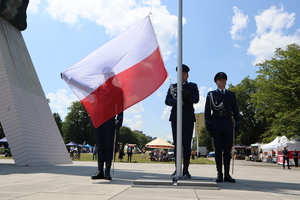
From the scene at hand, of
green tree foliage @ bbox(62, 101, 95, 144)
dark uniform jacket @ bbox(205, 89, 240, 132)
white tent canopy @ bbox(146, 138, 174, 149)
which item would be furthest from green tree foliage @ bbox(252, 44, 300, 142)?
green tree foliage @ bbox(62, 101, 95, 144)

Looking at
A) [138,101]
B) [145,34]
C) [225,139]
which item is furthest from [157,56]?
[225,139]

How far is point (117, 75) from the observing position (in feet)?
20.9

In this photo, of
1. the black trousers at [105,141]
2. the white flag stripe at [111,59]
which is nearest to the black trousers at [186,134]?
the black trousers at [105,141]

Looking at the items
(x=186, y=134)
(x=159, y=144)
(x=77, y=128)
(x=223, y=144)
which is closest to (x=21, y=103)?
(x=186, y=134)

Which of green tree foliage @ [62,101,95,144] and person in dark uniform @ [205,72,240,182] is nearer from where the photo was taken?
person in dark uniform @ [205,72,240,182]

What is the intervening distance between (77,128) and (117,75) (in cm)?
9059

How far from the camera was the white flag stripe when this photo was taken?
6.36m

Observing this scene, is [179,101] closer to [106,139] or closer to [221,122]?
[221,122]

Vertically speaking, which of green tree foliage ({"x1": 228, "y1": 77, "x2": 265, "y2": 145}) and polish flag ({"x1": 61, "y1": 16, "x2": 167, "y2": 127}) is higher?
green tree foliage ({"x1": 228, "y1": 77, "x2": 265, "y2": 145})

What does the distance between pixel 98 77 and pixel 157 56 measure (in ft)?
4.04

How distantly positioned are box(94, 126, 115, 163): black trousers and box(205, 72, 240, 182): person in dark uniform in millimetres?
1971

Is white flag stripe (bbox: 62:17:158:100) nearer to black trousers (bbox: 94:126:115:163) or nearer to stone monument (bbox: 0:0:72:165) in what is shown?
black trousers (bbox: 94:126:115:163)

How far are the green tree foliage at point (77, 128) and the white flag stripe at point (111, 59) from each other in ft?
292

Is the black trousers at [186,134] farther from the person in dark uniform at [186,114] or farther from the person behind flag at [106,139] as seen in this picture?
the person behind flag at [106,139]
